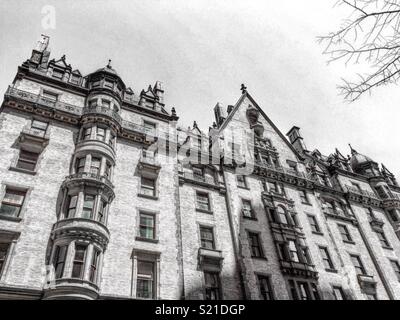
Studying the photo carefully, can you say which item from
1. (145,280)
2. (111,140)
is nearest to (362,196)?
(145,280)

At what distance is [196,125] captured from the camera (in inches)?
1453

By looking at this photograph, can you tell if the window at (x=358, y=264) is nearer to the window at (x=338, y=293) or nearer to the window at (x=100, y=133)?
the window at (x=338, y=293)

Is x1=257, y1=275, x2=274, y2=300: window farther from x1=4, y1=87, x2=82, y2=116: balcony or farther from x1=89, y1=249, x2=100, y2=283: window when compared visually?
x1=4, y1=87, x2=82, y2=116: balcony

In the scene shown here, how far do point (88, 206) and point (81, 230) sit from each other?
2278 millimetres

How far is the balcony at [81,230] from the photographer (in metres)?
19.5

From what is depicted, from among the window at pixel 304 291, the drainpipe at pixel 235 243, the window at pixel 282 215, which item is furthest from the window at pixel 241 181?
the window at pixel 304 291

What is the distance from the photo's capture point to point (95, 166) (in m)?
24.2

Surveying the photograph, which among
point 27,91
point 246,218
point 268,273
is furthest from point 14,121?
point 268,273

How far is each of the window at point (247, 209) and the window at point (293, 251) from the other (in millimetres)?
3876

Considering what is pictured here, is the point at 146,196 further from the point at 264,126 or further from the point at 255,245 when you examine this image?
the point at 264,126

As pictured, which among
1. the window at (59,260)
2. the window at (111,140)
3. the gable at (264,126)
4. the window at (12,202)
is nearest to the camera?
the window at (59,260)

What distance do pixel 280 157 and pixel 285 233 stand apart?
448 inches

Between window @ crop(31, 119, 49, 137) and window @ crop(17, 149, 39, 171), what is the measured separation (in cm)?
190
